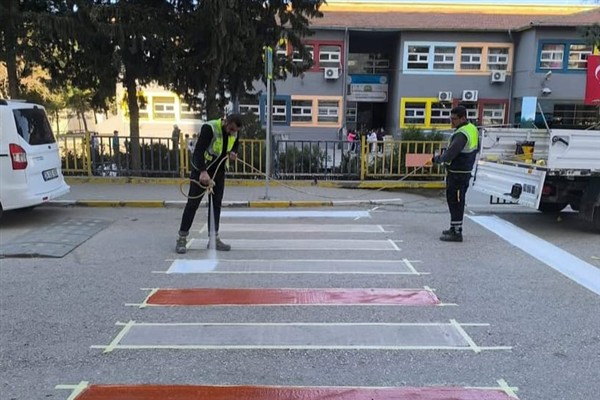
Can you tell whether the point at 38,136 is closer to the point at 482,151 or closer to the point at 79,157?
the point at 79,157

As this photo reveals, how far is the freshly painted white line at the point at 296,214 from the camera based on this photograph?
1002 centimetres

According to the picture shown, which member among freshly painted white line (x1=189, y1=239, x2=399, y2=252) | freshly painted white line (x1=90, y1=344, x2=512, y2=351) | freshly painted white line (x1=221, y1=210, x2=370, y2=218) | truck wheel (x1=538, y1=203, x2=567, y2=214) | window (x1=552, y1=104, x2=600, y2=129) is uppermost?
window (x1=552, y1=104, x2=600, y2=129)

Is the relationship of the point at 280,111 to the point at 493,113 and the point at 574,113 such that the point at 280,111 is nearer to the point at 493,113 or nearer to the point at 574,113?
the point at 493,113

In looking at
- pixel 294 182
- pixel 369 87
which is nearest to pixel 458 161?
pixel 294 182

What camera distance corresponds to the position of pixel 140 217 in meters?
9.80

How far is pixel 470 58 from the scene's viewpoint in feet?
120

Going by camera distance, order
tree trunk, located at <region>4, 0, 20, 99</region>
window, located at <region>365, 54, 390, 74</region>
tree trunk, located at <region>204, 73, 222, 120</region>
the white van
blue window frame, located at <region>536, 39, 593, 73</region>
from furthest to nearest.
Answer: window, located at <region>365, 54, 390, 74</region> < blue window frame, located at <region>536, 39, 593, 73</region> < tree trunk, located at <region>204, 73, 222, 120</region> < tree trunk, located at <region>4, 0, 20, 99</region> < the white van

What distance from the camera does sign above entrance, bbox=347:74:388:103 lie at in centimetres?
3997

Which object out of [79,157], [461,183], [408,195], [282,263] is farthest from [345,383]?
[79,157]

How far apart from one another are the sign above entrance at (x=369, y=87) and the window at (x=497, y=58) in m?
7.32

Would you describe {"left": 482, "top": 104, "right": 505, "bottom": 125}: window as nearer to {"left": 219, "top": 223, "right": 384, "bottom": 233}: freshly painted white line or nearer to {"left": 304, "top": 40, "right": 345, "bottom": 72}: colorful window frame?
{"left": 304, "top": 40, "right": 345, "bottom": 72}: colorful window frame

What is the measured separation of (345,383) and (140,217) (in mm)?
6964

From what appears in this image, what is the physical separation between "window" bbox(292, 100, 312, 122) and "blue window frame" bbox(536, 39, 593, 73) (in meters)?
15.0

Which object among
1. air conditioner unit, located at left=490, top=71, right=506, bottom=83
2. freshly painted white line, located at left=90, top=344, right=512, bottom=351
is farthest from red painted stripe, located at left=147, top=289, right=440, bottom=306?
air conditioner unit, located at left=490, top=71, right=506, bottom=83
